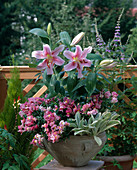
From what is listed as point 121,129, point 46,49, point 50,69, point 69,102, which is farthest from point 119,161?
point 46,49

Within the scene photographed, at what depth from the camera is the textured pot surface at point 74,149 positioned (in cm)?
170

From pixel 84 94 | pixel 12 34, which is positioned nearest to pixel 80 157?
pixel 84 94

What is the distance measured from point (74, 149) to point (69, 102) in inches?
11.4

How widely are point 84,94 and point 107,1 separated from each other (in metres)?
9.02

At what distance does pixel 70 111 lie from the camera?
1731 mm

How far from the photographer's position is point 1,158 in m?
2.12

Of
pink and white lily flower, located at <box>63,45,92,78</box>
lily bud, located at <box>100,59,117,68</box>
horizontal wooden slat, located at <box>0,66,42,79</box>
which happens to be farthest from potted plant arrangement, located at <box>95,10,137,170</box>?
pink and white lily flower, located at <box>63,45,92,78</box>

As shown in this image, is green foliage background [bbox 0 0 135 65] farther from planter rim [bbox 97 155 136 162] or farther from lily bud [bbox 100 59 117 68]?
lily bud [bbox 100 59 117 68]

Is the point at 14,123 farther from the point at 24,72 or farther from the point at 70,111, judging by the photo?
the point at 70,111

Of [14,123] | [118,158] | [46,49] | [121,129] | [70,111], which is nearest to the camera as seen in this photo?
[46,49]

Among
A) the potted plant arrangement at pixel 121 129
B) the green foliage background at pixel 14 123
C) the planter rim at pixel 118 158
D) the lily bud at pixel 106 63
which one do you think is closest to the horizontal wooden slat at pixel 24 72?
the green foliage background at pixel 14 123

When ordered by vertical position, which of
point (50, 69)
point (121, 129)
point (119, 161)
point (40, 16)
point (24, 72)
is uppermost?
point (40, 16)

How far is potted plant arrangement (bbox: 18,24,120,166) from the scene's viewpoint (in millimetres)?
1650

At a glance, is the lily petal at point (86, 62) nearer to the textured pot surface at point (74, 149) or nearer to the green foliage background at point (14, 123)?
the textured pot surface at point (74, 149)
